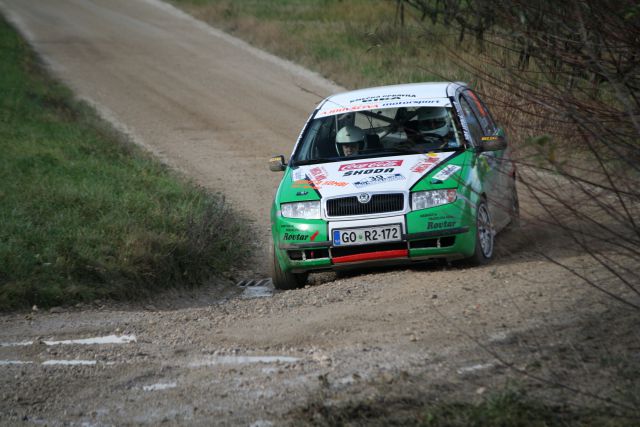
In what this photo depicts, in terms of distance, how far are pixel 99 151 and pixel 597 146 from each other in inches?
466

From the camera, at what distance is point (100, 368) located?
6348mm

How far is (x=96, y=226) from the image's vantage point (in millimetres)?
10375

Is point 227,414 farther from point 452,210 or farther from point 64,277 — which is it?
point 64,277

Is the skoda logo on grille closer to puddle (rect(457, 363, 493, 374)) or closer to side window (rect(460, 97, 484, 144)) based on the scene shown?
side window (rect(460, 97, 484, 144))

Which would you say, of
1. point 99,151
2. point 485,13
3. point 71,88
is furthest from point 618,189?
point 71,88

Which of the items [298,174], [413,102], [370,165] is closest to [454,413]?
[370,165]

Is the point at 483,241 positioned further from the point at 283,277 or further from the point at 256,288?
the point at 256,288

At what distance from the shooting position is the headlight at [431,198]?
831 cm

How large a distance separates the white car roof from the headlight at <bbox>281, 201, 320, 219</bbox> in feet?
4.74

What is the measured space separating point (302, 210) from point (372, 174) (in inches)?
26.9

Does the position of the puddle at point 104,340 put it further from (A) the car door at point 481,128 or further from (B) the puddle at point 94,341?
(A) the car door at point 481,128

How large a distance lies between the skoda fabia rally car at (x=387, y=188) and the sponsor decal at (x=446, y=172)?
1 centimetres

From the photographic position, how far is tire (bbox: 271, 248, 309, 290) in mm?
8992

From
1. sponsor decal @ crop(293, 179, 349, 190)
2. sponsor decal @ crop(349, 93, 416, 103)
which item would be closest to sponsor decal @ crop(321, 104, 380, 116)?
sponsor decal @ crop(349, 93, 416, 103)
